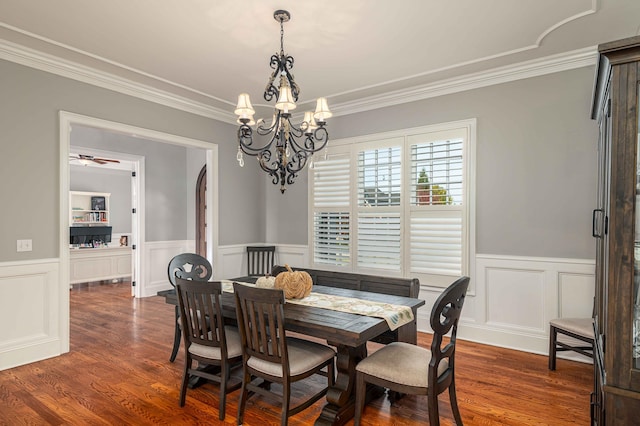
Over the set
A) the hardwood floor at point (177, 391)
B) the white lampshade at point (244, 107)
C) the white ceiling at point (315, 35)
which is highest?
the white ceiling at point (315, 35)

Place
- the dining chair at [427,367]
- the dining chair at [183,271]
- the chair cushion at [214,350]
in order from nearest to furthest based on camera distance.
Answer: the dining chair at [427,367] → the chair cushion at [214,350] → the dining chair at [183,271]

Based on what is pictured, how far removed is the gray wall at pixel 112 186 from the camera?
30.1ft

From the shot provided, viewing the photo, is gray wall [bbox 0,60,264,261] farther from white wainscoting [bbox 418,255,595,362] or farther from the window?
white wainscoting [bbox 418,255,595,362]

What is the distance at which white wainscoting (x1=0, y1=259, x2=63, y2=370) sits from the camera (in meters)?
3.42

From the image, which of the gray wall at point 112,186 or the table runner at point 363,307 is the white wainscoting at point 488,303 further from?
the gray wall at point 112,186

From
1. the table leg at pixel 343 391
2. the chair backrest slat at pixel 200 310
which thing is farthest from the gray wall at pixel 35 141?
the table leg at pixel 343 391

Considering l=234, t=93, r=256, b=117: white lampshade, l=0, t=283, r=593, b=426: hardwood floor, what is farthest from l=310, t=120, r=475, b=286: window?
l=234, t=93, r=256, b=117: white lampshade

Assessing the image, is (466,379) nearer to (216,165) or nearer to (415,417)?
(415,417)

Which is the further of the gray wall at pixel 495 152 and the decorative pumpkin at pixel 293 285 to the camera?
the gray wall at pixel 495 152

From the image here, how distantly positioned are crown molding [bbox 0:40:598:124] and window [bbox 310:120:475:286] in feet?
1.37

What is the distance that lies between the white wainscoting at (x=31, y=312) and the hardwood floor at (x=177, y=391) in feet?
0.45

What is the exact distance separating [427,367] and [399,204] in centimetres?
261

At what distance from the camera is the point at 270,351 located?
236cm

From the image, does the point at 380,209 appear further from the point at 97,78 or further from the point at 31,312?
the point at 31,312
